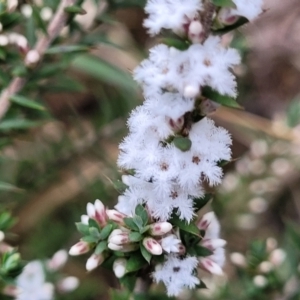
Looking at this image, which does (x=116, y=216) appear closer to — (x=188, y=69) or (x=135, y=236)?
(x=135, y=236)

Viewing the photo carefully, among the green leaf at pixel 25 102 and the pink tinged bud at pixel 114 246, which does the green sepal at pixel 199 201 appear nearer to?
the pink tinged bud at pixel 114 246

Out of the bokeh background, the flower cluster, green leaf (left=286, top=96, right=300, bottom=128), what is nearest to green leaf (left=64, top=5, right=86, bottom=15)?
the bokeh background

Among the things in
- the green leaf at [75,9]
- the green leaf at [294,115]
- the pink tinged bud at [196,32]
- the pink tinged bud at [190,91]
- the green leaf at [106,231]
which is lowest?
the green leaf at [294,115]

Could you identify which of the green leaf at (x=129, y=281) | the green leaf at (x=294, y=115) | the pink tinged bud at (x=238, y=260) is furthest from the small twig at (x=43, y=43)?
the green leaf at (x=294, y=115)

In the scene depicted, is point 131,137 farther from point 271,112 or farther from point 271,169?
point 271,112

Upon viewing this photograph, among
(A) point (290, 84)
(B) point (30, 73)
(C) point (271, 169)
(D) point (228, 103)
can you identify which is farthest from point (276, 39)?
(D) point (228, 103)

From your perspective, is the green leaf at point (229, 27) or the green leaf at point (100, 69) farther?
the green leaf at point (100, 69)
